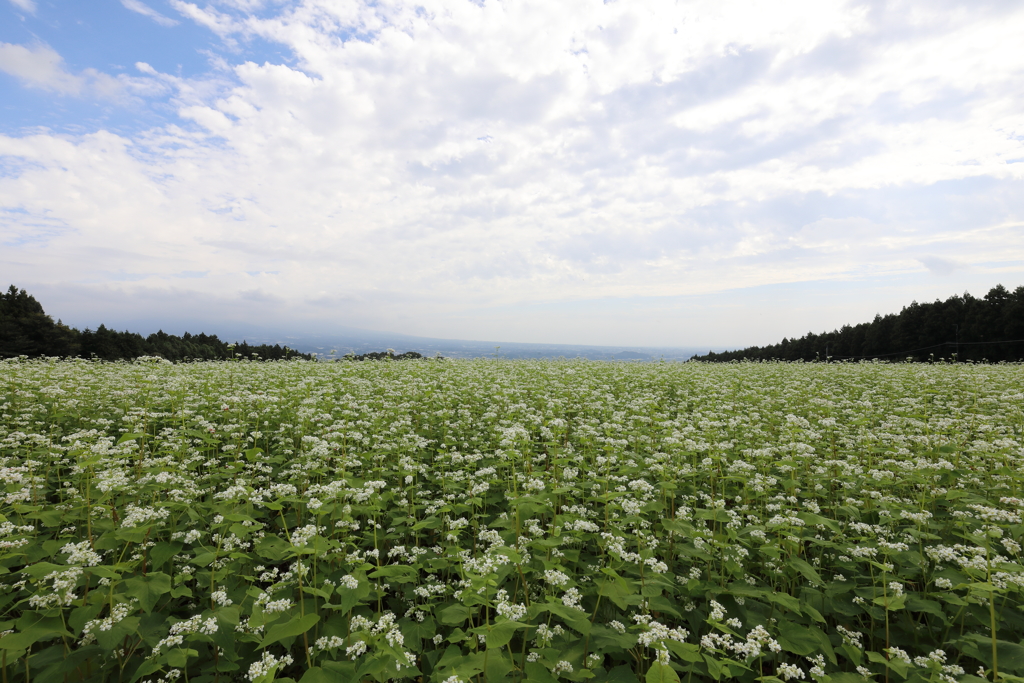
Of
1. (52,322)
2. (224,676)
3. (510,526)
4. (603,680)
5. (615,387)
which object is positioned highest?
(52,322)

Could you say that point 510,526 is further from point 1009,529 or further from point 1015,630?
point 1009,529

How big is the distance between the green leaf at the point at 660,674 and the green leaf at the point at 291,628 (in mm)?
2630

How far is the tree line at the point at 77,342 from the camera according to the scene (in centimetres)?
2994

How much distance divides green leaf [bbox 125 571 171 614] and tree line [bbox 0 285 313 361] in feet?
90.0

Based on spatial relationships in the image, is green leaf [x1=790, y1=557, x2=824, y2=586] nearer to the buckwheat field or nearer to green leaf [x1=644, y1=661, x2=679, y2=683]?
the buckwheat field

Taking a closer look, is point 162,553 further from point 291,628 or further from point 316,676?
point 316,676

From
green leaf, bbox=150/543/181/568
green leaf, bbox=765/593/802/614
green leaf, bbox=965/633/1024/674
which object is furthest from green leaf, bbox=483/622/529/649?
green leaf, bbox=965/633/1024/674

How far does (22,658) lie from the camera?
358cm

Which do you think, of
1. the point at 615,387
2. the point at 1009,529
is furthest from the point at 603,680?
the point at 615,387

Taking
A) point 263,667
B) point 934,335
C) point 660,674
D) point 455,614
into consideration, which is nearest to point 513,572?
point 455,614

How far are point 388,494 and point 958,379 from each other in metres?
20.0

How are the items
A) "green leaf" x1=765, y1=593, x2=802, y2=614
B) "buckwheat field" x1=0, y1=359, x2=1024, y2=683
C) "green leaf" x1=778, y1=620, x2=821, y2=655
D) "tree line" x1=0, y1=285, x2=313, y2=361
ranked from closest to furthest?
"buckwheat field" x1=0, y1=359, x2=1024, y2=683
"green leaf" x1=778, y1=620, x2=821, y2=655
"green leaf" x1=765, y1=593, x2=802, y2=614
"tree line" x1=0, y1=285, x2=313, y2=361

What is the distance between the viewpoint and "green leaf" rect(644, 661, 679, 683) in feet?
9.23

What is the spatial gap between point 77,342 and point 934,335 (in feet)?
287
